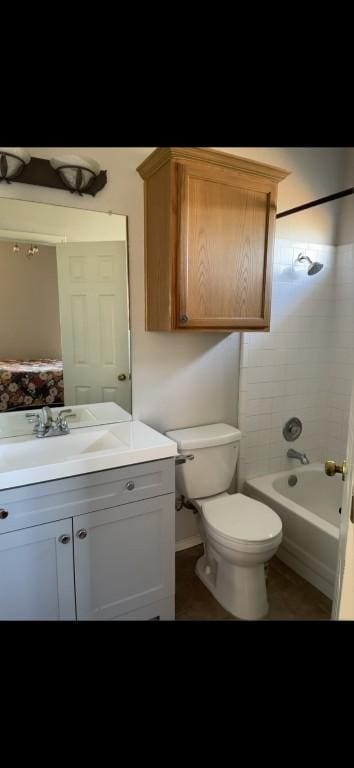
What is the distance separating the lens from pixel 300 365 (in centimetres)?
234

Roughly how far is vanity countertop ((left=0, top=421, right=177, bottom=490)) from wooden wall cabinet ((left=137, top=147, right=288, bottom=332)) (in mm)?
482

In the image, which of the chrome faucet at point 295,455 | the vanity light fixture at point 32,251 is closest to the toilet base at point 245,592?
the chrome faucet at point 295,455

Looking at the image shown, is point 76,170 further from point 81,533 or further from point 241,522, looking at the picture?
point 241,522

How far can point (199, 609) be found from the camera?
1.66 meters

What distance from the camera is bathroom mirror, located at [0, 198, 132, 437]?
1.44m

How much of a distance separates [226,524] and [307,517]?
538mm

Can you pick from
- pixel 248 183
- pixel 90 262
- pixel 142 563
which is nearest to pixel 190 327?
pixel 90 262

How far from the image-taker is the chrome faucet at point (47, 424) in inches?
59.9

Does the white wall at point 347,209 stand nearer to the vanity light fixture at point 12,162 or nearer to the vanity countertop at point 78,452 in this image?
the vanity countertop at point 78,452

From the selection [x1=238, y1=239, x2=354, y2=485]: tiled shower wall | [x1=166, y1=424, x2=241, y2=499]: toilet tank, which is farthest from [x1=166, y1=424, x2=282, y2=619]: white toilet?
[x1=238, y1=239, x2=354, y2=485]: tiled shower wall

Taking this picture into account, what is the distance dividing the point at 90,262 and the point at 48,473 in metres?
0.93
